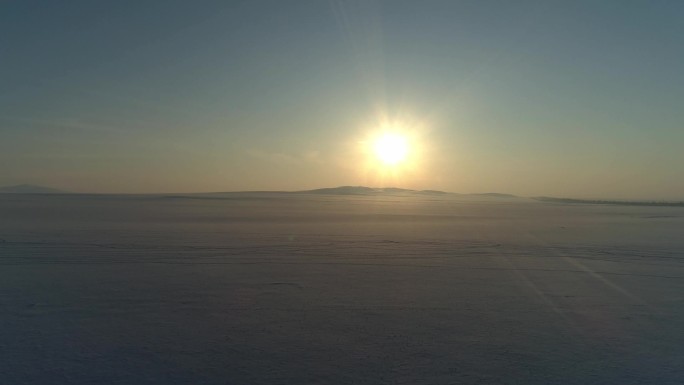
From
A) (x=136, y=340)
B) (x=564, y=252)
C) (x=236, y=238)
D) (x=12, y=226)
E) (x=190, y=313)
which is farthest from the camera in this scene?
(x=12, y=226)

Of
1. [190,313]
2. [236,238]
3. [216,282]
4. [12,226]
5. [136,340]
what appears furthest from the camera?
[12,226]

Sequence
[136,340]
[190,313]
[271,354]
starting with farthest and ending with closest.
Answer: [190,313]
[136,340]
[271,354]

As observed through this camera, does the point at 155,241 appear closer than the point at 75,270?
No

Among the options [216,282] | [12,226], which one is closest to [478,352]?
[216,282]

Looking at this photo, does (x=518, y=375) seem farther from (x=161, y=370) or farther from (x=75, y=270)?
(x=75, y=270)

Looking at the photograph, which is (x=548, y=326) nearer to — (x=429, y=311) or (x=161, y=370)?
(x=429, y=311)

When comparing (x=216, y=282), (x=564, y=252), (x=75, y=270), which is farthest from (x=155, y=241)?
(x=564, y=252)
